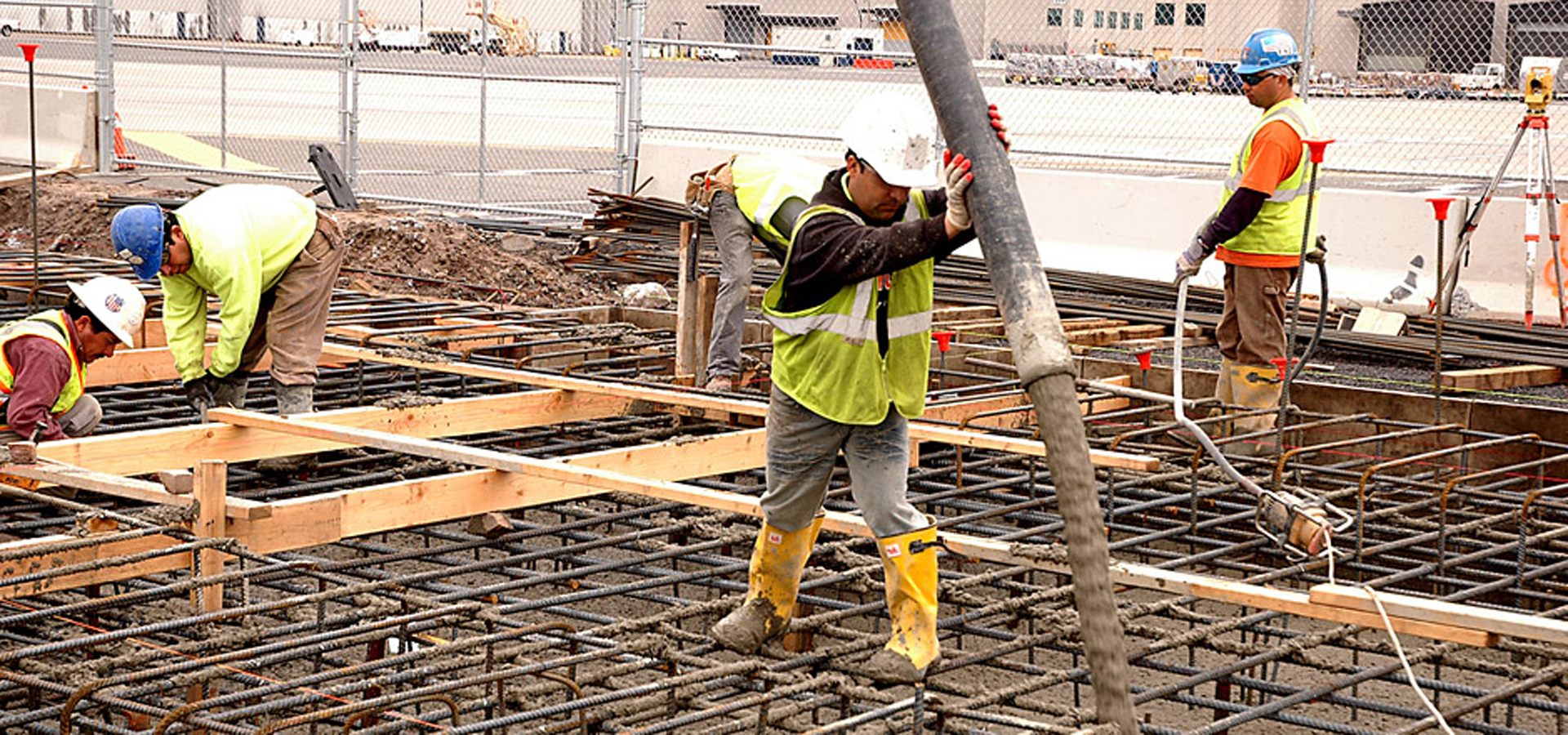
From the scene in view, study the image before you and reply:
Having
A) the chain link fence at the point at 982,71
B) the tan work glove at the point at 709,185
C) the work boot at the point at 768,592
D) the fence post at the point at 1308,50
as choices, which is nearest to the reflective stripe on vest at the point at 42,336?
the tan work glove at the point at 709,185

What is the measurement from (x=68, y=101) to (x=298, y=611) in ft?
43.7

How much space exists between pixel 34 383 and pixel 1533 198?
865 cm

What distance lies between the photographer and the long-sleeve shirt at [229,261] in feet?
22.7

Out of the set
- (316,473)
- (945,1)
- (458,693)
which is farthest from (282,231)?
(945,1)

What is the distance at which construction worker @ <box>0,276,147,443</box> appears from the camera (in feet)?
21.2

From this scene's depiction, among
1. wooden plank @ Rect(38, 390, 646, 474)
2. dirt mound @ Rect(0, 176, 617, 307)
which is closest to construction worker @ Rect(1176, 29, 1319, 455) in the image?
wooden plank @ Rect(38, 390, 646, 474)

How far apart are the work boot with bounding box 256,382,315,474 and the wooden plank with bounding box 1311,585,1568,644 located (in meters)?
4.40

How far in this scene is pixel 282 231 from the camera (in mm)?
7277

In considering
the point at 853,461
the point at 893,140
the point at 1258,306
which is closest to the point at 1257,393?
the point at 1258,306

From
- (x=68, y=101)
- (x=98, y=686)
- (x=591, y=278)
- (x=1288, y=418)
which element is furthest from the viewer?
(x=68, y=101)

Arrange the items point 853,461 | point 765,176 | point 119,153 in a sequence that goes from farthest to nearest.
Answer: point 119,153 → point 765,176 → point 853,461

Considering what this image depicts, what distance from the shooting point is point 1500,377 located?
351 inches

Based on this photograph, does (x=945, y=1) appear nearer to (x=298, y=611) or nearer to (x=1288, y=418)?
(x=298, y=611)

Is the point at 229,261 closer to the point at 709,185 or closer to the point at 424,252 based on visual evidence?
the point at 709,185
